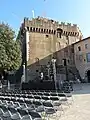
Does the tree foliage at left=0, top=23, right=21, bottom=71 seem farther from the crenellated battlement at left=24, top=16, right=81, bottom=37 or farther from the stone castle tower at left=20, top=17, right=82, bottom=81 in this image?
the crenellated battlement at left=24, top=16, right=81, bottom=37

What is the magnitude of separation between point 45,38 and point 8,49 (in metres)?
15.8

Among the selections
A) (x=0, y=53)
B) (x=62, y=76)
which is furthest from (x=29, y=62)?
(x=0, y=53)

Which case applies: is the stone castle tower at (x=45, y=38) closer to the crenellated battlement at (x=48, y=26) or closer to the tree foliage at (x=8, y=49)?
the crenellated battlement at (x=48, y=26)

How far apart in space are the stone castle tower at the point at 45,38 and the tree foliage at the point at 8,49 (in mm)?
10383

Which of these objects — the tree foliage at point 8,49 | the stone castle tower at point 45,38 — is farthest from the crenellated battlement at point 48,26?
the tree foliage at point 8,49

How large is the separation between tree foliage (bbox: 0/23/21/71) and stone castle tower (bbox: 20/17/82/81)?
34.1 feet

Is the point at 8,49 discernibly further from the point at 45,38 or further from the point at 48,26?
the point at 48,26

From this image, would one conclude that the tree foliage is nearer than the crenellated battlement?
Yes

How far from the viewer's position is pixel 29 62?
41.8 metres

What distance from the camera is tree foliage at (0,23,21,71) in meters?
28.8

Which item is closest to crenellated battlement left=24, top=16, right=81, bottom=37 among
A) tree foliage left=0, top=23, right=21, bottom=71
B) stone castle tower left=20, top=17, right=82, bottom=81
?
stone castle tower left=20, top=17, right=82, bottom=81

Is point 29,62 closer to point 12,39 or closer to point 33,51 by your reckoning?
point 33,51

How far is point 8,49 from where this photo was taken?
30531mm

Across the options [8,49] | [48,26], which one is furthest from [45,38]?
[8,49]
